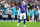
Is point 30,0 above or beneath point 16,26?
above

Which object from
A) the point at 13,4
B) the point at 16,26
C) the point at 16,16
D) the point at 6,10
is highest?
the point at 13,4

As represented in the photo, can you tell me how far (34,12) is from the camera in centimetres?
688

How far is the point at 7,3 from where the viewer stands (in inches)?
277

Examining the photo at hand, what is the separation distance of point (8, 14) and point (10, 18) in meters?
0.33

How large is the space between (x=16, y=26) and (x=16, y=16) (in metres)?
1.21

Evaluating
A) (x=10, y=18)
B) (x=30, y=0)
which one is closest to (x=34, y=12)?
(x=30, y=0)

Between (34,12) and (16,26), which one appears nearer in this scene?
(16,26)

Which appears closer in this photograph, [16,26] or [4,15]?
[16,26]

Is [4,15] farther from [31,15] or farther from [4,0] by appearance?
[31,15]

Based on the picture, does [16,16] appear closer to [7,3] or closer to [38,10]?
[7,3]

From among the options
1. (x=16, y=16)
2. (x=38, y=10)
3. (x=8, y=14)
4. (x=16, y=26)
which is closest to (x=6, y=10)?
(x=8, y=14)

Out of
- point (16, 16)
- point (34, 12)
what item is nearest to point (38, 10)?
point (34, 12)

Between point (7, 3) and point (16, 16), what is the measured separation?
1179 mm

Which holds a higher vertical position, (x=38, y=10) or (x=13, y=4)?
(x=13, y=4)
